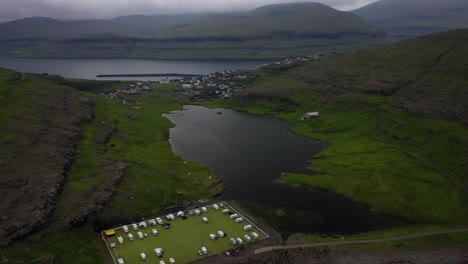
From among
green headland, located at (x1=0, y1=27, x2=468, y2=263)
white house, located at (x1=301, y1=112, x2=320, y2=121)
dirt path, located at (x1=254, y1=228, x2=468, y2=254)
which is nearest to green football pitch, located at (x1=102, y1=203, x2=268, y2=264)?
dirt path, located at (x1=254, y1=228, x2=468, y2=254)

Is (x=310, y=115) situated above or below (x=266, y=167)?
above

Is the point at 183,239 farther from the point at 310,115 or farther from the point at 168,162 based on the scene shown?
the point at 310,115

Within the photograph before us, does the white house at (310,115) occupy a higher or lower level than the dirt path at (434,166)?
higher

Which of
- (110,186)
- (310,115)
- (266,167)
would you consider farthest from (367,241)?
(310,115)

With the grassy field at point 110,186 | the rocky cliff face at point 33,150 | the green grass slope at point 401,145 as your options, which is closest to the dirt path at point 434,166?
the green grass slope at point 401,145

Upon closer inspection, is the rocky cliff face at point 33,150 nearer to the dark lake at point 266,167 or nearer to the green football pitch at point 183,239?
the green football pitch at point 183,239

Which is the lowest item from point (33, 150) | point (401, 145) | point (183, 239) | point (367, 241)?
point (367, 241)
